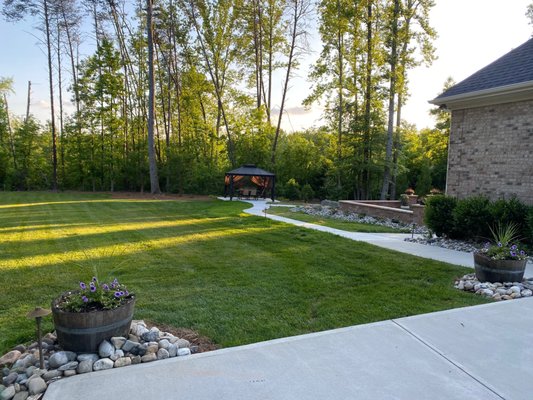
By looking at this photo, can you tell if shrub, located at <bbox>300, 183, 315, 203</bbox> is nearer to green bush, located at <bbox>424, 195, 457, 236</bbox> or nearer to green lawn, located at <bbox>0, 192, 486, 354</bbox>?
green lawn, located at <bbox>0, 192, 486, 354</bbox>

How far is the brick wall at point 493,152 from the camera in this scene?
6.73m

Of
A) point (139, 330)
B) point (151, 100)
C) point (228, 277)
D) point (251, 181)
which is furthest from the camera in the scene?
point (251, 181)

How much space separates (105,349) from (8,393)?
1.83 ft

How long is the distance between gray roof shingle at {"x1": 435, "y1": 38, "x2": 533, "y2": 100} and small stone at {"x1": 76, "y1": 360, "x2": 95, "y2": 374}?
7847 mm

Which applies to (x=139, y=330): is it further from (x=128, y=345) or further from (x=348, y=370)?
(x=348, y=370)

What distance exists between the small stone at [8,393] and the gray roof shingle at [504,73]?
8235 millimetres

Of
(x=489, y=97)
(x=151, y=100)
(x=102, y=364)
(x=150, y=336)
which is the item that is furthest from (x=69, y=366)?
(x=151, y=100)

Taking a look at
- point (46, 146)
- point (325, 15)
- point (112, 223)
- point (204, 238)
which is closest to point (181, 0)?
point (325, 15)

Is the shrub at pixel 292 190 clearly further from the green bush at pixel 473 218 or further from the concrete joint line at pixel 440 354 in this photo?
the concrete joint line at pixel 440 354

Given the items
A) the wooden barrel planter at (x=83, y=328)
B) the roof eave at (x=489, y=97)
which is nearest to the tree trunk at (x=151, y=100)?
the roof eave at (x=489, y=97)

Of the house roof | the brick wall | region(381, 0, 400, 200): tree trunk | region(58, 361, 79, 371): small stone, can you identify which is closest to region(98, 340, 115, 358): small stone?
region(58, 361, 79, 371): small stone

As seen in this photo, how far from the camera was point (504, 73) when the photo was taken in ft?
24.1

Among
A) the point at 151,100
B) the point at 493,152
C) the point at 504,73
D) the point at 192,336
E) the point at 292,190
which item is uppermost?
the point at 151,100

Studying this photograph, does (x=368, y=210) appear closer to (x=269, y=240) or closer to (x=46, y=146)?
(x=269, y=240)
